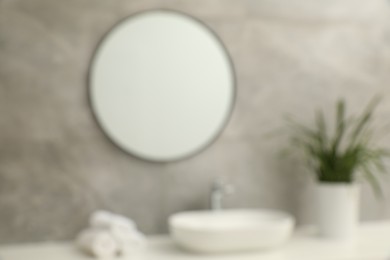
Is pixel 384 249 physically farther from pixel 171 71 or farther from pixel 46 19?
pixel 46 19

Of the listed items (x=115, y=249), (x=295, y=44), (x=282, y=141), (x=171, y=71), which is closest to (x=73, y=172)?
(x=115, y=249)

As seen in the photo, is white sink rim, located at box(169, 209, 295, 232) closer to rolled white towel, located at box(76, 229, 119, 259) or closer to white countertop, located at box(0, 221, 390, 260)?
white countertop, located at box(0, 221, 390, 260)

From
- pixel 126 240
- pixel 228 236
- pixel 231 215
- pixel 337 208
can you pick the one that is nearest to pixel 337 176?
pixel 337 208

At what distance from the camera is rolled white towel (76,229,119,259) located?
78.2 inches

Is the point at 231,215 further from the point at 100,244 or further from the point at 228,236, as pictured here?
the point at 100,244

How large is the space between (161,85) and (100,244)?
28.9 inches

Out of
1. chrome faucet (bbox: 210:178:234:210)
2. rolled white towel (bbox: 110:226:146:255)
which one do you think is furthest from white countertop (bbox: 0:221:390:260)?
chrome faucet (bbox: 210:178:234:210)

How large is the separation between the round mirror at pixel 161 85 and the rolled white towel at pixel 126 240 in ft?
1.25

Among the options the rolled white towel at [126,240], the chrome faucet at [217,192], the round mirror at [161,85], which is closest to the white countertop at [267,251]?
the rolled white towel at [126,240]

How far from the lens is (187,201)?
2398 millimetres

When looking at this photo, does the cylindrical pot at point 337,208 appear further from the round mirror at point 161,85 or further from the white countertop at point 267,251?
the round mirror at point 161,85

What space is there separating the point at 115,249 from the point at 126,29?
0.91 m

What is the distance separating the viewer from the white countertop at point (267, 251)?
2.02m

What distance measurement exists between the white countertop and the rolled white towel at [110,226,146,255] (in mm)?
35
